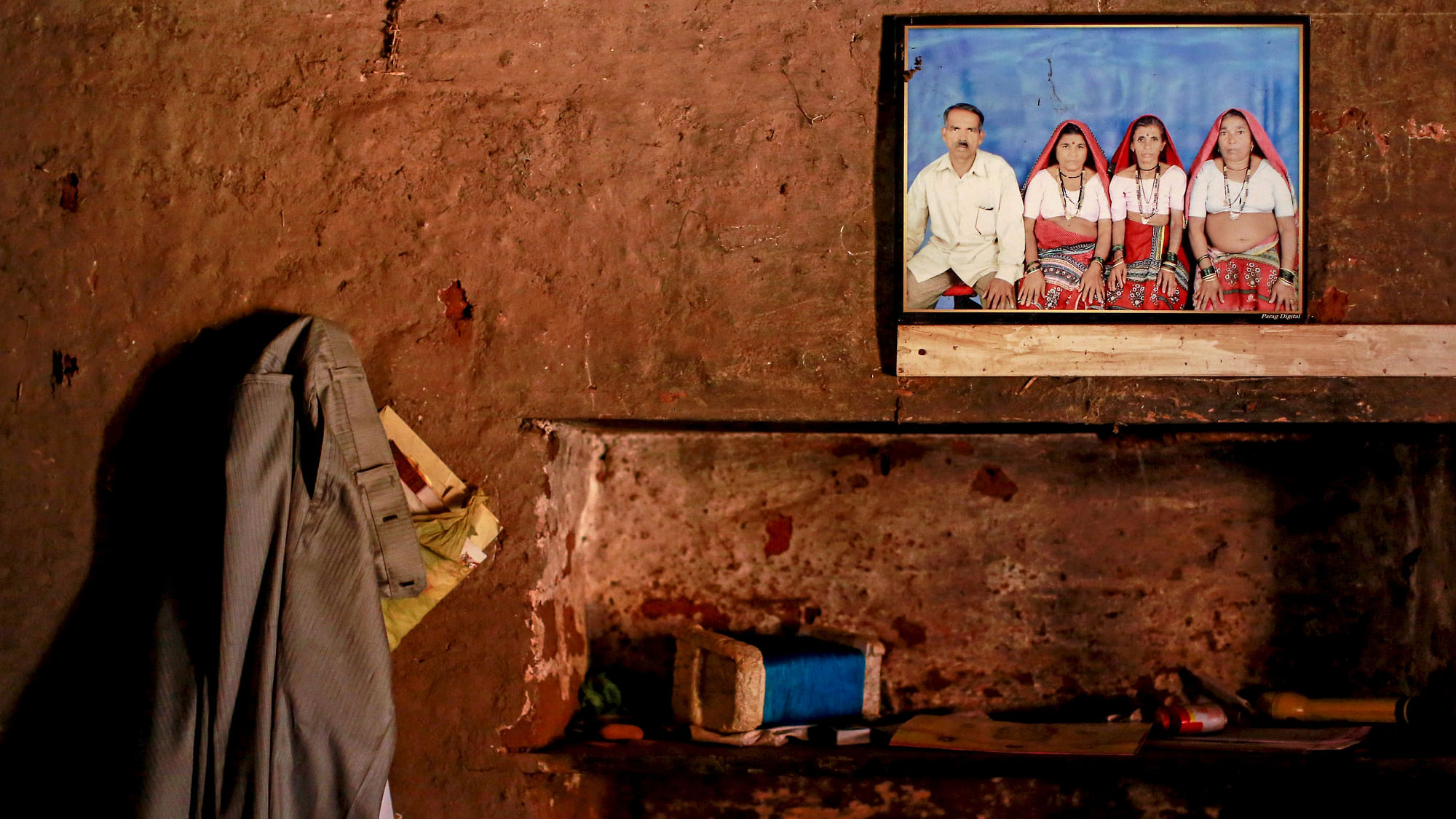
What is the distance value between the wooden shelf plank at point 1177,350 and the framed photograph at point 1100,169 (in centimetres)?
3

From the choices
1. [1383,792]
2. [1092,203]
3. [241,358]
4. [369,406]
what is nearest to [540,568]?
[369,406]

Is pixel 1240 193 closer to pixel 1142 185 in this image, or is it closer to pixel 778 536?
pixel 1142 185

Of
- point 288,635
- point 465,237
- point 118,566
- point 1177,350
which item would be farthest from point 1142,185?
point 118,566

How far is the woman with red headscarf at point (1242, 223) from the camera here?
164cm

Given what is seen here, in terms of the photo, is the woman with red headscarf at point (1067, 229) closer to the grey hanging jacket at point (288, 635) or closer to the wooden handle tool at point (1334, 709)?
the wooden handle tool at point (1334, 709)

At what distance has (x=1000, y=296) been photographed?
1672 millimetres

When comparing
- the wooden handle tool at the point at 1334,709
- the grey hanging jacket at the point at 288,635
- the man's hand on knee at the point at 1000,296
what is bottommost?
the wooden handle tool at the point at 1334,709

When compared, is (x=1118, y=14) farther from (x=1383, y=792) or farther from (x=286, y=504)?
(x=286, y=504)

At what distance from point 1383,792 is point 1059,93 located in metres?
1.54

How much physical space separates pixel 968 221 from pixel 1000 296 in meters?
0.16

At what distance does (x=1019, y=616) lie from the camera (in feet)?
6.63

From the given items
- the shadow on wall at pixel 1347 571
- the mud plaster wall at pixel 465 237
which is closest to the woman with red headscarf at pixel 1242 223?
the mud plaster wall at pixel 465 237

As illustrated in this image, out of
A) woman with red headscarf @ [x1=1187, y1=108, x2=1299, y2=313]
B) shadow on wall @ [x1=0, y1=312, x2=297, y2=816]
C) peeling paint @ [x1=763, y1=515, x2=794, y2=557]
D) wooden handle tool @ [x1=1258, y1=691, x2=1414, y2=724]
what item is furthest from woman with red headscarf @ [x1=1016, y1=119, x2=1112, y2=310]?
shadow on wall @ [x1=0, y1=312, x2=297, y2=816]

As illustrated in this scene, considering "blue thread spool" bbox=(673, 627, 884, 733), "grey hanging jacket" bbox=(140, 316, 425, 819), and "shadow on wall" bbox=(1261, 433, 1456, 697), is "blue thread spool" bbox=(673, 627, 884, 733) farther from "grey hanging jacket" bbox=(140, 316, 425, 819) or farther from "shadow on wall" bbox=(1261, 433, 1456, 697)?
"shadow on wall" bbox=(1261, 433, 1456, 697)
